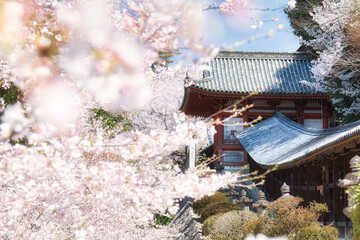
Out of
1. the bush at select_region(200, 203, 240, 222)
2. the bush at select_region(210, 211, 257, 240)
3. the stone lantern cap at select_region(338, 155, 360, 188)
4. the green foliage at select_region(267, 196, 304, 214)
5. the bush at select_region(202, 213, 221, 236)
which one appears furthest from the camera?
the bush at select_region(200, 203, 240, 222)

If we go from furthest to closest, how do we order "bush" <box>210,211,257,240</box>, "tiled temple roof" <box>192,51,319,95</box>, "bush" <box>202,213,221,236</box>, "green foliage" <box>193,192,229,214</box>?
"tiled temple roof" <box>192,51,319,95</box>
"green foliage" <box>193,192,229,214</box>
"bush" <box>202,213,221,236</box>
"bush" <box>210,211,257,240</box>

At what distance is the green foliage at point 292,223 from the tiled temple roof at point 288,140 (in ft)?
4.45

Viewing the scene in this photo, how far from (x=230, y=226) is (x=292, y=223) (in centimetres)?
276

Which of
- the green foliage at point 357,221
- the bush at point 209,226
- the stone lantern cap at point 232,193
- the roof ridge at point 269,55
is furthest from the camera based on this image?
the roof ridge at point 269,55

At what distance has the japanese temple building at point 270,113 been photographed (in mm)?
11547

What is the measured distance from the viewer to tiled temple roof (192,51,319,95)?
18516 mm

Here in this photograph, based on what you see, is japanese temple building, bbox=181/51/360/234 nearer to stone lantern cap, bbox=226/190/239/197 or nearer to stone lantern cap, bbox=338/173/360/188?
stone lantern cap, bbox=226/190/239/197

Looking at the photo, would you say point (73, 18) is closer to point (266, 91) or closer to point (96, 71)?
point (96, 71)

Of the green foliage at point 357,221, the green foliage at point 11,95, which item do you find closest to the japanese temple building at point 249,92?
the green foliage at point 357,221

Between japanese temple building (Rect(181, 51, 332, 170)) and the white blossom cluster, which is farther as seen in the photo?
japanese temple building (Rect(181, 51, 332, 170))

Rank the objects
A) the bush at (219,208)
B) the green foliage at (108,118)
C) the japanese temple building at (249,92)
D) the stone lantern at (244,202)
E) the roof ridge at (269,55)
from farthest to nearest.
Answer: the roof ridge at (269,55)
the japanese temple building at (249,92)
the green foliage at (108,118)
the bush at (219,208)
the stone lantern at (244,202)

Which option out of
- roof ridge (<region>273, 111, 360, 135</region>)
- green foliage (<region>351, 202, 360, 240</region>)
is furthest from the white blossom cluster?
green foliage (<region>351, 202, 360, 240</region>)

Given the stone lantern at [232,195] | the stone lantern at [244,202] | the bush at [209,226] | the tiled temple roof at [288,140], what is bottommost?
the bush at [209,226]

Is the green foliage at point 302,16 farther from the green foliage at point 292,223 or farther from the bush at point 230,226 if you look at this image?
the green foliage at point 292,223
